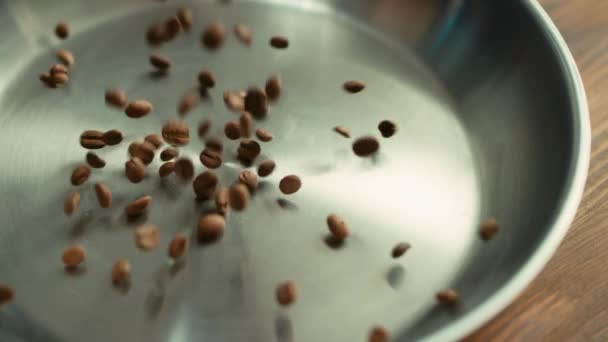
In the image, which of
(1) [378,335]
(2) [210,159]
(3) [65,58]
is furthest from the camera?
(3) [65,58]

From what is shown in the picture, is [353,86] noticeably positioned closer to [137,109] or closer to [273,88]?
[273,88]

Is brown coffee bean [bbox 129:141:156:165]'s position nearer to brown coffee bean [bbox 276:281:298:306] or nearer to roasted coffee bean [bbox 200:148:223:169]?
roasted coffee bean [bbox 200:148:223:169]

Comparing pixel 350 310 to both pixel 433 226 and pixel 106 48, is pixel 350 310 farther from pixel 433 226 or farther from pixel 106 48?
pixel 106 48

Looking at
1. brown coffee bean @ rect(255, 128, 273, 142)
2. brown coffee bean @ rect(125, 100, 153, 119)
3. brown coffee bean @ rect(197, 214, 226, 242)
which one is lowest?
brown coffee bean @ rect(197, 214, 226, 242)

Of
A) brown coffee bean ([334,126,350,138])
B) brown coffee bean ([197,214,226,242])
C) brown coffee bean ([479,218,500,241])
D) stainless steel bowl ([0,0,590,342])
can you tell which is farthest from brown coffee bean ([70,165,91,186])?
brown coffee bean ([479,218,500,241])

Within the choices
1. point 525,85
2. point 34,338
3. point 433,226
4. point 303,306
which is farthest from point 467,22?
point 34,338

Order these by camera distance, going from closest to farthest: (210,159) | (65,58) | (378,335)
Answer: (378,335), (210,159), (65,58)

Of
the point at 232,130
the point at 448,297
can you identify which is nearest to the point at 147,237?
the point at 232,130
